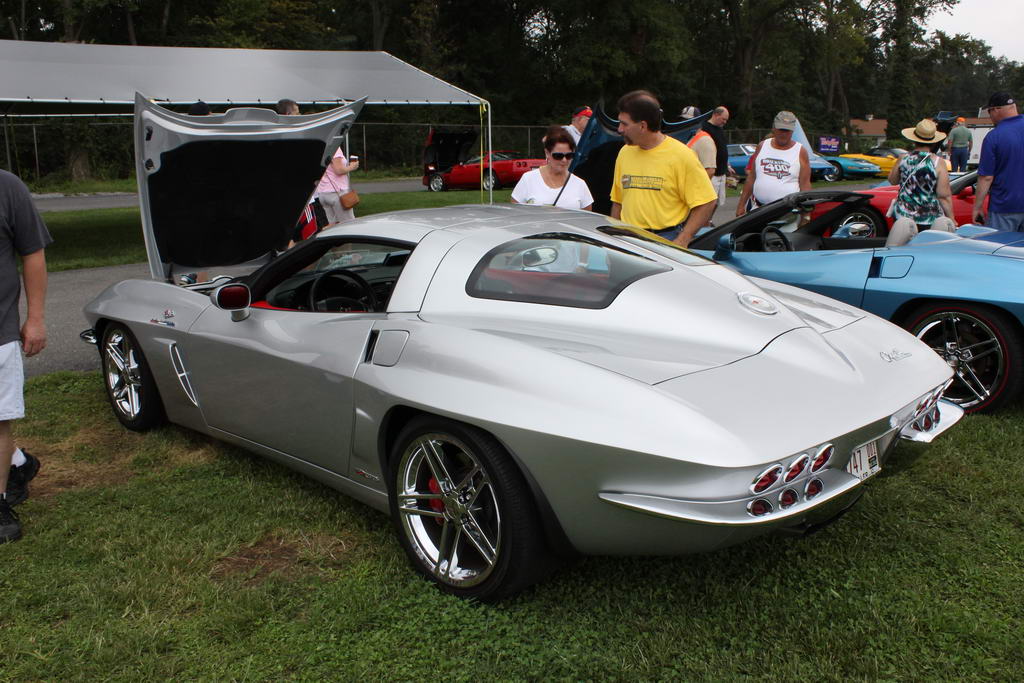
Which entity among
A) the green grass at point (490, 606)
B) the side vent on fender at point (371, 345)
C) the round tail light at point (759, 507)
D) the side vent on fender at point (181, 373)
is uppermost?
the side vent on fender at point (371, 345)

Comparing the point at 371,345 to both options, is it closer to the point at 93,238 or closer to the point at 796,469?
the point at 796,469

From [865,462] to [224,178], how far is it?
12.7 ft

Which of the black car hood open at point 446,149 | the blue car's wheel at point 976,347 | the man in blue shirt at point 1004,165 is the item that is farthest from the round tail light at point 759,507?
the black car hood open at point 446,149

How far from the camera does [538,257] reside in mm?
3143

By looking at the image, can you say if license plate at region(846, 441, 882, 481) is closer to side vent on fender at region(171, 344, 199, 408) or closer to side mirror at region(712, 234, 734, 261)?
side mirror at region(712, 234, 734, 261)

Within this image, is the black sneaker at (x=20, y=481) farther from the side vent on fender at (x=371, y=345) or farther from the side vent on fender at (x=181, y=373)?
the side vent on fender at (x=371, y=345)

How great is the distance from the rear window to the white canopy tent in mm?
10371

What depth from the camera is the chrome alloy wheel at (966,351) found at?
4375 mm

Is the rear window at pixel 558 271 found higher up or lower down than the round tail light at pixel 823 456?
higher up

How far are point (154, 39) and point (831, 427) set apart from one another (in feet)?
138

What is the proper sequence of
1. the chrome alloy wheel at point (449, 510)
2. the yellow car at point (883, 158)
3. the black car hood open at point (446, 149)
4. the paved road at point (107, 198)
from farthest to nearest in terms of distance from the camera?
1. the yellow car at point (883, 158)
2. the black car hood open at point (446, 149)
3. the paved road at point (107, 198)
4. the chrome alloy wheel at point (449, 510)

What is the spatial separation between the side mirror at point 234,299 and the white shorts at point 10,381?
0.79 meters

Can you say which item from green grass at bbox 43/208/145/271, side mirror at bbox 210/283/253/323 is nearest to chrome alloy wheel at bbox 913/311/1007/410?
side mirror at bbox 210/283/253/323

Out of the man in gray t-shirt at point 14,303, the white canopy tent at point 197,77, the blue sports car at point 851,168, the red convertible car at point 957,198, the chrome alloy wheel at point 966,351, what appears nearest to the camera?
the man in gray t-shirt at point 14,303
